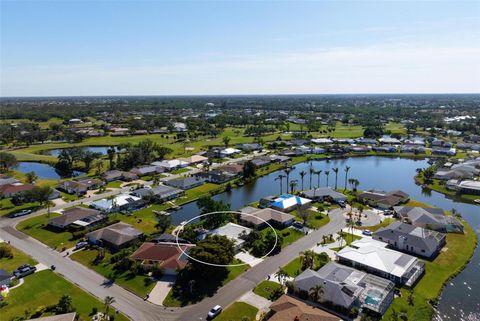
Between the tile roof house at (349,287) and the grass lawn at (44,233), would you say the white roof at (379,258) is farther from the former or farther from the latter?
the grass lawn at (44,233)

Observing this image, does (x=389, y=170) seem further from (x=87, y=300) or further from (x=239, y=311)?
(x=87, y=300)

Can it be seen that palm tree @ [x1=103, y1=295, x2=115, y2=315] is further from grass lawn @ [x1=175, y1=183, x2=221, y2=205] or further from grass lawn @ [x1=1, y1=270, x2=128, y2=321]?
grass lawn @ [x1=175, y1=183, x2=221, y2=205]

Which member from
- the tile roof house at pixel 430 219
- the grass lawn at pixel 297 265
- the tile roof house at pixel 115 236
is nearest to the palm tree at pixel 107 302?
the tile roof house at pixel 115 236

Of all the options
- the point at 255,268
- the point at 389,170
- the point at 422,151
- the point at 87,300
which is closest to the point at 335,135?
the point at 422,151

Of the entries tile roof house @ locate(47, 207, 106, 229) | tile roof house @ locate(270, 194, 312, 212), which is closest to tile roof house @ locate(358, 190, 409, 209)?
tile roof house @ locate(270, 194, 312, 212)

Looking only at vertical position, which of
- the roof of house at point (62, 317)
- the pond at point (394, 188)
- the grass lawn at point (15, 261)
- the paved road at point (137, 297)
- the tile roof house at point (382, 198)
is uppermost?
the roof of house at point (62, 317)

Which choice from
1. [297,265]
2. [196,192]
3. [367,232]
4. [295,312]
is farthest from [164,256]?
[196,192]

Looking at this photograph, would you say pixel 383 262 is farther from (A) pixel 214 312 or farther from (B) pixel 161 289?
(B) pixel 161 289
